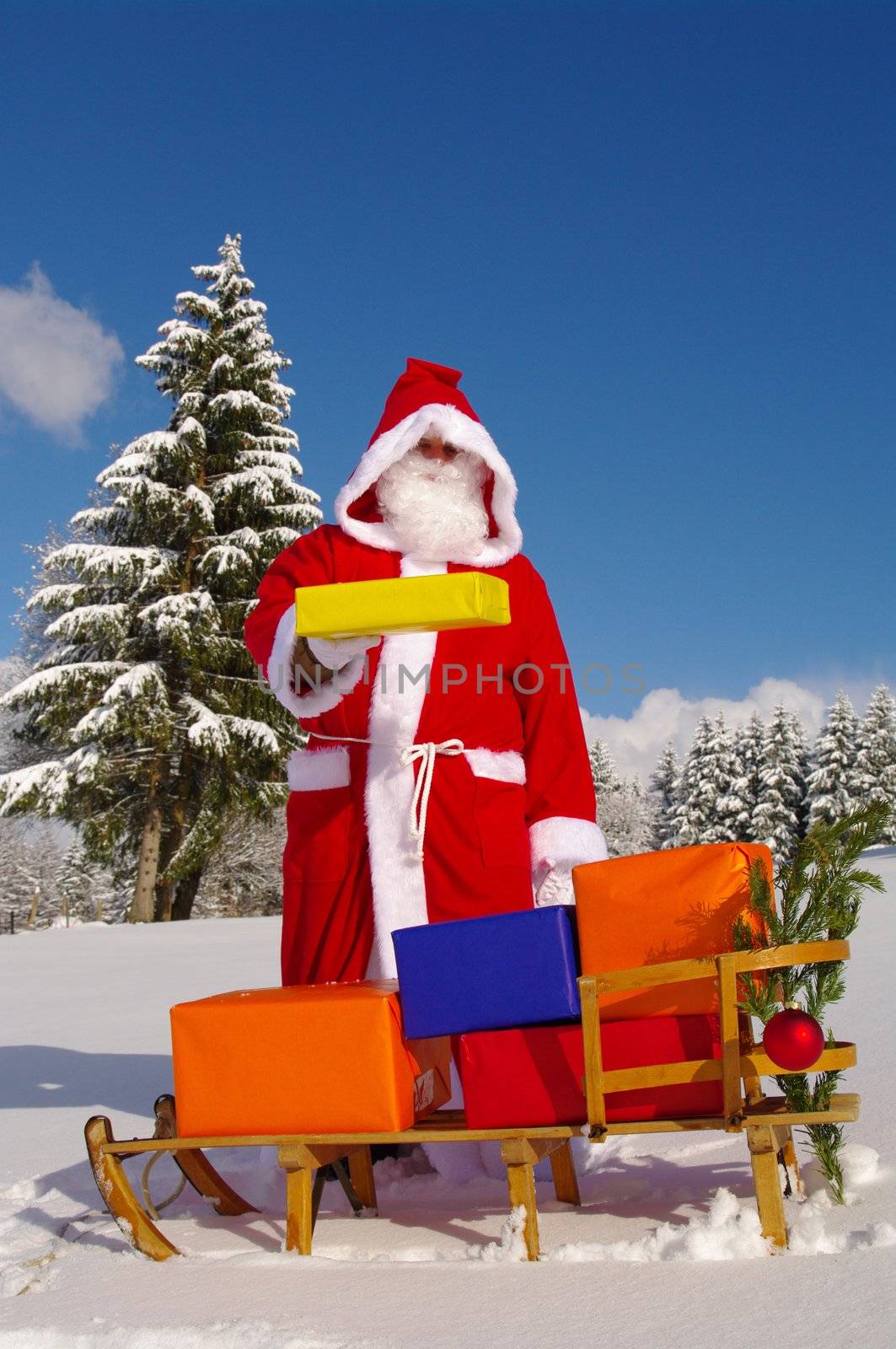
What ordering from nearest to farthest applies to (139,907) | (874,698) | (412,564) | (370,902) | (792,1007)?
(792,1007) < (370,902) < (412,564) < (139,907) < (874,698)

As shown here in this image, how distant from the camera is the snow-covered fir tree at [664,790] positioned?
149 feet

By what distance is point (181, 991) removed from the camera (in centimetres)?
778

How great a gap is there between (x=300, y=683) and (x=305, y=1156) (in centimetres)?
126

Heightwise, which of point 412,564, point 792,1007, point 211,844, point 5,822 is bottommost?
point 792,1007

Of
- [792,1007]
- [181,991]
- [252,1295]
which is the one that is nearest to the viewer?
[252,1295]

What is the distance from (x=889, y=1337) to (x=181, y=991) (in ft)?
21.9

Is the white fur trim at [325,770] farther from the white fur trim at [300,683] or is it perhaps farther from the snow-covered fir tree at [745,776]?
the snow-covered fir tree at [745,776]

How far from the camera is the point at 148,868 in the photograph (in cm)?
1672

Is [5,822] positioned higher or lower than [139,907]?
higher

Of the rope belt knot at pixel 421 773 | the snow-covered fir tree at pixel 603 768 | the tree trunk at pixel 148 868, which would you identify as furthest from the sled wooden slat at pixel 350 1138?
the snow-covered fir tree at pixel 603 768

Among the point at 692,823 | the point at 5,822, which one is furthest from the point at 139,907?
the point at 692,823

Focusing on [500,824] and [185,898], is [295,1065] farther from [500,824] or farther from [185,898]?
[185,898]

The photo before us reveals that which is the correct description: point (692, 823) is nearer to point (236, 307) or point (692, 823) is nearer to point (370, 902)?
point (236, 307)

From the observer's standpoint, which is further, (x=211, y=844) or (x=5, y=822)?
(x=5, y=822)
